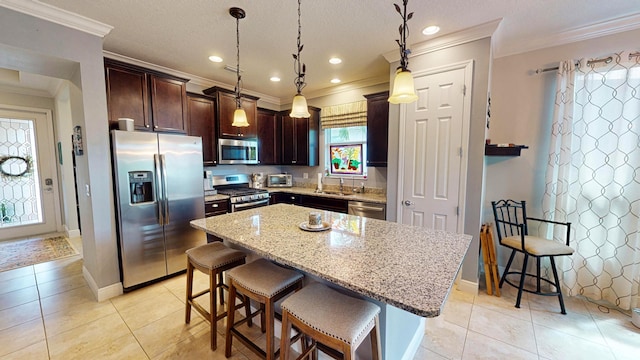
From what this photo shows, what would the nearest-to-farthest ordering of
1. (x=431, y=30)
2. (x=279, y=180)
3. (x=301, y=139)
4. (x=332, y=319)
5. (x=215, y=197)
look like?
(x=332, y=319) < (x=431, y=30) < (x=215, y=197) < (x=301, y=139) < (x=279, y=180)

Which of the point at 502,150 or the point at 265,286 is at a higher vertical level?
the point at 502,150

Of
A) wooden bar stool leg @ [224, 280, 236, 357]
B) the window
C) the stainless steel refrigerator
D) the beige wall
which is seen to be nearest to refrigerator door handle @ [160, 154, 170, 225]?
the stainless steel refrigerator

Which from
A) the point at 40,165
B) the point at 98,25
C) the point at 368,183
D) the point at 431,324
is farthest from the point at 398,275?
the point at 40,165

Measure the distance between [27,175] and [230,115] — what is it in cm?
399

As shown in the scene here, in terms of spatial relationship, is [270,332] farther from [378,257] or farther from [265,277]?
[378,257]

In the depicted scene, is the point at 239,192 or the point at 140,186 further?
the point at 239,192

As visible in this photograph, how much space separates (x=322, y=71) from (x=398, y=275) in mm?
3153

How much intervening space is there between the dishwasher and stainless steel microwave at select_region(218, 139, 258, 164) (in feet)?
6.40

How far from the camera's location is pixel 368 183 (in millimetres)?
4016

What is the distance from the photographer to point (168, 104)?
306cm

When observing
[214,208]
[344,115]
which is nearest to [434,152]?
[344,115]

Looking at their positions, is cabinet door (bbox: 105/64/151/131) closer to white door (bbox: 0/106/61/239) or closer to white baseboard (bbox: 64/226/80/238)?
white baseboard (bbox: 64/226/80/238)

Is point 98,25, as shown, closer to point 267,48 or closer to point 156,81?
point 156,81

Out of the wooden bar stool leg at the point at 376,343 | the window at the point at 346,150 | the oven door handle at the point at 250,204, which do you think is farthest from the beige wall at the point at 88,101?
the window at the point at 346,150
